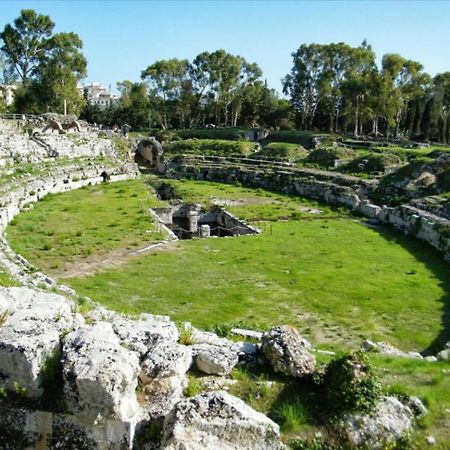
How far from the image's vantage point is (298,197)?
35.6 metres

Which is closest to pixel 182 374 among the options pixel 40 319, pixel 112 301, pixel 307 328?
pixel 40 319

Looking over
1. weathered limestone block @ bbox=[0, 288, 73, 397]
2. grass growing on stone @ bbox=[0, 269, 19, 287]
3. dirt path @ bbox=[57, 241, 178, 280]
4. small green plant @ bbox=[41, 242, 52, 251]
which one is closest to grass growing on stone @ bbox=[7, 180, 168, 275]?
small green plant @ bbox=[41, 242, 52, 251]

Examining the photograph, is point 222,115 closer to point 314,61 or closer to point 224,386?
point 314,61

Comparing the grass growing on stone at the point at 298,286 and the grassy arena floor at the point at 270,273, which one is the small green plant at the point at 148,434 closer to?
the grass growing on stone at the point at 298,286

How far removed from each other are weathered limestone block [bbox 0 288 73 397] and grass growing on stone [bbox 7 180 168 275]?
11043 mm

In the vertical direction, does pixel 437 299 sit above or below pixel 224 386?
below

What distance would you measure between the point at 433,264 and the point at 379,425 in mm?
15690

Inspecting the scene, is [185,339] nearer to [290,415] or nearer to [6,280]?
[290,415]

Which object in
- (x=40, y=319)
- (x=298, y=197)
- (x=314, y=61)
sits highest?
(x=314, y=61)

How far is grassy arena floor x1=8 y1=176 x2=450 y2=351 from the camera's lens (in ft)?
46.5

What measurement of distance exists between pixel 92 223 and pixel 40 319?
60.8ft

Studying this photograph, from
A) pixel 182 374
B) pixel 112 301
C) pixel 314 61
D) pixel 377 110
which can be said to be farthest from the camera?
pixel 314 61

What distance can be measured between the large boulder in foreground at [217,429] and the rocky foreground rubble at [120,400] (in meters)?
0.01

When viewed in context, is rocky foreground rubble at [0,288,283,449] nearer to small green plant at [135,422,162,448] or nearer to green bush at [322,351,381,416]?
small green plant at [135,422,162,448]
